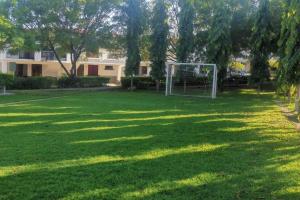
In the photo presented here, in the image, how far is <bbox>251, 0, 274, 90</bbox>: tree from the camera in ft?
90.2

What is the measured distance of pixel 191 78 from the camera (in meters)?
34.8

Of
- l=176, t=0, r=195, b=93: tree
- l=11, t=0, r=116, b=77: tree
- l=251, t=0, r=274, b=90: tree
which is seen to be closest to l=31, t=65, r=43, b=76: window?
Answer: l=11, t=0, r=116, b=77: tree

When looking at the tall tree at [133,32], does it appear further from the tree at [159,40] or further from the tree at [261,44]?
the tree at [261,44]

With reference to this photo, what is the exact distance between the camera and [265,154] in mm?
7957

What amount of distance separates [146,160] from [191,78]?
2811cm

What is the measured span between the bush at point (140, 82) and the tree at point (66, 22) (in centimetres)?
381

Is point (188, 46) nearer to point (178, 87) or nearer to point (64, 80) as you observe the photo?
point (178, 87)

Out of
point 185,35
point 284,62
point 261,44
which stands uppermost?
point 185,35

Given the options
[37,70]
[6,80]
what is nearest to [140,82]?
[6,80]

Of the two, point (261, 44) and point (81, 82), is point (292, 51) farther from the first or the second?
point (81, 82)

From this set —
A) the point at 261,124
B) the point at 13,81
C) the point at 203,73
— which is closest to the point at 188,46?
the point at 203,73

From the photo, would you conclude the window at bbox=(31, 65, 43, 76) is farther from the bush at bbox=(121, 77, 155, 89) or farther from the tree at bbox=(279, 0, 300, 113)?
the tree at bbox=(279, 0, 300, 113)

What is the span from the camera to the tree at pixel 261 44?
27.5 metres

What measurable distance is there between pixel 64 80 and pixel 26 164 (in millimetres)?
28047
